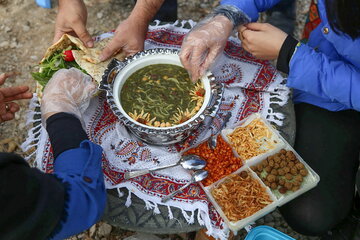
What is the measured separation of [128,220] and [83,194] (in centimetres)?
42

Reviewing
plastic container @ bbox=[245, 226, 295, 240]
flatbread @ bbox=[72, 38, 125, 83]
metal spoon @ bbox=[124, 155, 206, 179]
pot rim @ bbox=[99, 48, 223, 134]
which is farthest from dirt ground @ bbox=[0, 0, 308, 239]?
plastic container @ bbox=[245, 226, 295, 240]

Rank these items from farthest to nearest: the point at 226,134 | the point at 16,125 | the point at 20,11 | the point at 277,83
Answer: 1. the point at 20,11
2. the point at 16,125
3. the point at 277,83
4. the point at 226,134

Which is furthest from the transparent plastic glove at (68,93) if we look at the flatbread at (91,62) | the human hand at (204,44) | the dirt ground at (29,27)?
the dirt ground at (29,27)

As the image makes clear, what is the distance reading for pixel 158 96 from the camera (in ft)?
6.81

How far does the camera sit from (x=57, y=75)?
6.66 feet

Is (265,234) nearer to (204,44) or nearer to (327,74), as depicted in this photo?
(327,74)

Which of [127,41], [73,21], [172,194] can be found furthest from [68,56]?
[172,194]

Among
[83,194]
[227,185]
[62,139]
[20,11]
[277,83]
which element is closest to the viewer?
[83,194]

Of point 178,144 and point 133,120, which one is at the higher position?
point 133,120

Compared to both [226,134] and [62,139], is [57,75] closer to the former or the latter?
[62,139]

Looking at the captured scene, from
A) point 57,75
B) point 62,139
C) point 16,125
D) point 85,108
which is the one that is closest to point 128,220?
point 62,139

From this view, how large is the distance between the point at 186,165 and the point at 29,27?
341 cm

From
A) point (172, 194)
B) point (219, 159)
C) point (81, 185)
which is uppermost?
point (81, 185)

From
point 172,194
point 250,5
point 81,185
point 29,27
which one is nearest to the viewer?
point 81,185
